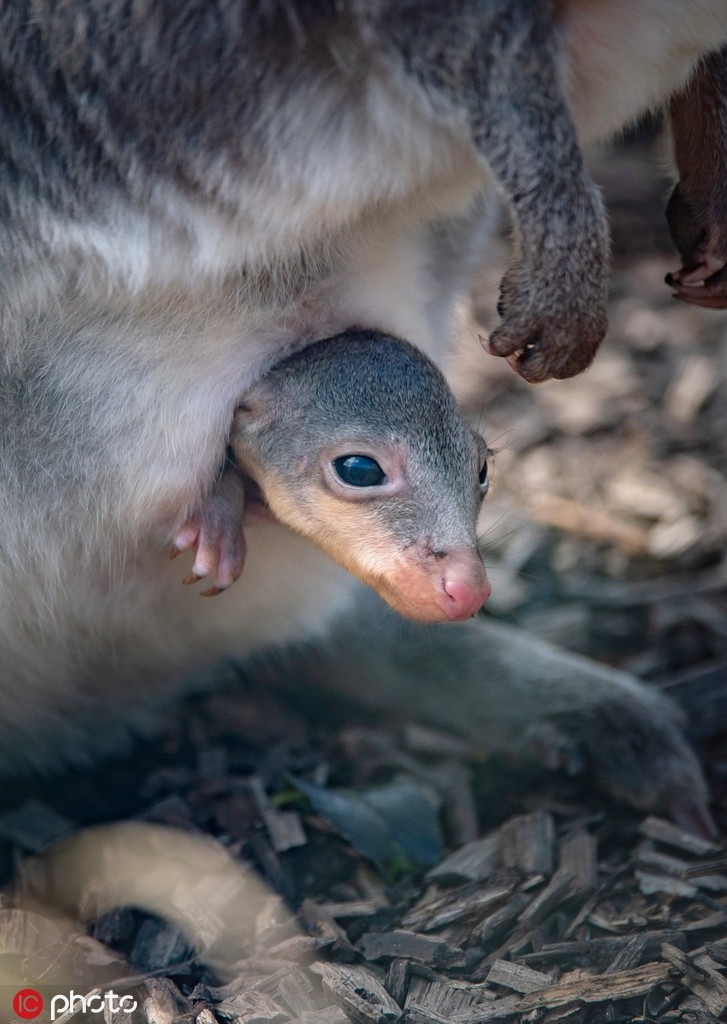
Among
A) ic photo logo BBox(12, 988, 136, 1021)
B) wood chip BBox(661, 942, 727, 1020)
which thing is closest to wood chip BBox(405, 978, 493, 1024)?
wood chip BBox(661, 942, 727, 1020)

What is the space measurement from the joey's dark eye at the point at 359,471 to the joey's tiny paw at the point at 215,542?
1.02 feet

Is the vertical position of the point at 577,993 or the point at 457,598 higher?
the point at 457,598

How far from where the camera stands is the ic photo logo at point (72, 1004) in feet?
8.95

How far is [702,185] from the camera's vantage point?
3.13 metres

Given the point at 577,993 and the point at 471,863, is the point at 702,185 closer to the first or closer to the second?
the point at 471,863

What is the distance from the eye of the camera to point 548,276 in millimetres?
2691

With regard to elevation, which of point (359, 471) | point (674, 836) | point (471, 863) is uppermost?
point (359, 471)

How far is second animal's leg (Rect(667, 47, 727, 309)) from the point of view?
3055 millimetres

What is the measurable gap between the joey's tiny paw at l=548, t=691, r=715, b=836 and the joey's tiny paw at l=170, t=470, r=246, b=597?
1.23m

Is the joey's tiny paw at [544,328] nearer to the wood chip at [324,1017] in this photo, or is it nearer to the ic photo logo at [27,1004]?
the wood chip at [324,1017]

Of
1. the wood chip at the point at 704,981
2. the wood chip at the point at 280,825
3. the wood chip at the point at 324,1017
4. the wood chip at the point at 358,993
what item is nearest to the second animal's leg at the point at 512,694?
the wood chip at the point at 280,825

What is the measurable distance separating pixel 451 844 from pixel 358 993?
0.72 m

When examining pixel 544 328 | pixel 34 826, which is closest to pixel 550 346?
pixel 544 328

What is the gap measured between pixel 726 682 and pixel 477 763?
32.8 inches
